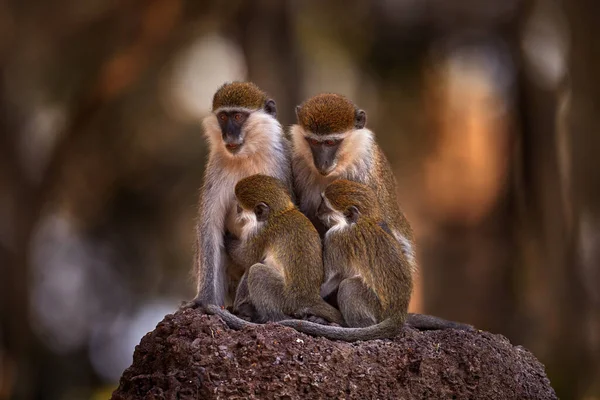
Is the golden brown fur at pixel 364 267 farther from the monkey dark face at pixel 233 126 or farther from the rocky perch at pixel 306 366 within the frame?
the monkey dark face at pixel 233 126

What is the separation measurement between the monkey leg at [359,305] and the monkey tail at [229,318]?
2.34 feet

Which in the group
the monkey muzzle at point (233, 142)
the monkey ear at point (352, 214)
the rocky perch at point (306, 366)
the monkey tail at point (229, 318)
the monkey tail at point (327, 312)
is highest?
the monkey muzzle at point (233, 142)

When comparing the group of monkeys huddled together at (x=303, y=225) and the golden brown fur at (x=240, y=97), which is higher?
the golden brown fur at (x=240, y=97)

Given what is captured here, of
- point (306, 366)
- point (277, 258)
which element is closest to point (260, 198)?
point (277, 258)

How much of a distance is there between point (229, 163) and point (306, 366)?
2173 mm

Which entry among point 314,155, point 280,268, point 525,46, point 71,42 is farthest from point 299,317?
point 71,42

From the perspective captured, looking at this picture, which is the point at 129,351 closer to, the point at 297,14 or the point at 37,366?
the point at 37,366

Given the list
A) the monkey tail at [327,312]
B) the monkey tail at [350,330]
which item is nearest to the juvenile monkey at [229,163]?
the monkey tail at [327,312]

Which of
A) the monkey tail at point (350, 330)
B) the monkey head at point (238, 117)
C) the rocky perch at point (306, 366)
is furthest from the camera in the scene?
the monkey head at point (238, 117)

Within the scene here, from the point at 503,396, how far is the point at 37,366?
1347 cm

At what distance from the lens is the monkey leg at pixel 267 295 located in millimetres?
6648

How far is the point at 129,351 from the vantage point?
20141 millimetres

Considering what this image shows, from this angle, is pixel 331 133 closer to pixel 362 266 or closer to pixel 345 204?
pixel 345 204

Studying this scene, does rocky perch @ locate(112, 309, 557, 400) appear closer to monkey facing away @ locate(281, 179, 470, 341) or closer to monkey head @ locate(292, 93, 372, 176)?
monkey facing away @ locate(281, 179, 470, 341)
